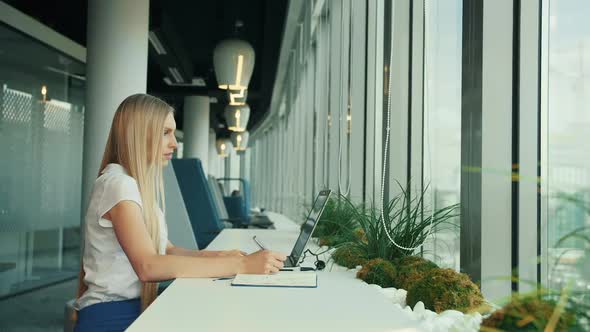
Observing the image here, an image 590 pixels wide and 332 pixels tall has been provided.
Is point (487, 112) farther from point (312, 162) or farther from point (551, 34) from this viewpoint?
point (312, 162)

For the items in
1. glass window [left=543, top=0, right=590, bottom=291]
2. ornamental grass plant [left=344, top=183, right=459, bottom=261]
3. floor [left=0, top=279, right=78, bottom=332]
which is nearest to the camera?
glass window [left=543, top=0, right=590, bottom=291]

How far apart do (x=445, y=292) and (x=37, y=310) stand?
15.9ft

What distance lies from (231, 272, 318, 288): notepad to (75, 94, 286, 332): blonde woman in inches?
1.2

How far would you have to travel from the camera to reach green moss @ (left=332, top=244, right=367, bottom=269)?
7.85 ft

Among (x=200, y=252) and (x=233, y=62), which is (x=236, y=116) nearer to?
(x=233, y=62)

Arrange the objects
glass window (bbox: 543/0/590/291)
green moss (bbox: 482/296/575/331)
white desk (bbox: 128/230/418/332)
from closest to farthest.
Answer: green moss (bbox: 482/296/575/331) < white desk (bbox: 128/230/418/332) < glass window (bbox: 543/0/590/291)

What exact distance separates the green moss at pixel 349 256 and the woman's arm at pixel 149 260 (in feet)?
1.67

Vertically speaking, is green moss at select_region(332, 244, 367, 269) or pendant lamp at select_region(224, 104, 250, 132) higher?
pendant lamp at select_region(224, 104, 250, 132)

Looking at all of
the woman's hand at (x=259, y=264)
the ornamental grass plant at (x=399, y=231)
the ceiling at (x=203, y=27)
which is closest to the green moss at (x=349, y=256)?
the ornamental grass plant at (x=399, y=231)

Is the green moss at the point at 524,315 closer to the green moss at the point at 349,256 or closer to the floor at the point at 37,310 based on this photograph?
the green moss at the point at 349,256

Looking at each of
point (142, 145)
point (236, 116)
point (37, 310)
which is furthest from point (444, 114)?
point (236, 116)

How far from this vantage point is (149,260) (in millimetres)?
1829

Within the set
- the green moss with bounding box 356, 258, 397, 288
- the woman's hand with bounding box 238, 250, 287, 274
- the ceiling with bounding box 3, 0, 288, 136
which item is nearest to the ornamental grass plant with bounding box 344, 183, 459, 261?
the green moss with bounding box 356, 258, 397, 288

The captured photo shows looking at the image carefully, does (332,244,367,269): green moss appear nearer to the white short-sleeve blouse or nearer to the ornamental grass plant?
the ornamental grass plant
